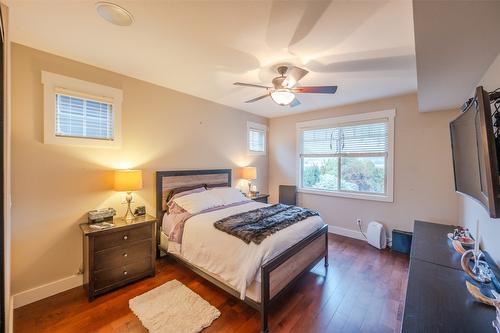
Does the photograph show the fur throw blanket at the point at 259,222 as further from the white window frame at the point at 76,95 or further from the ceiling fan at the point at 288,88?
the white window frame at the point at 76,95

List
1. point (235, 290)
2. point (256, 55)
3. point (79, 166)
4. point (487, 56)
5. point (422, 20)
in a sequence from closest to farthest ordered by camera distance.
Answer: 1. point (422, 20)
2. point (487, 56)
3. point (235, 290)
4. point (256, 55)
5. point (79, 166)

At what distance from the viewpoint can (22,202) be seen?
2125 mm

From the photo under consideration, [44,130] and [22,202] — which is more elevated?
[44,130]

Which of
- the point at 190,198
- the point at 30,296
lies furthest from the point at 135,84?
the point at 30,296

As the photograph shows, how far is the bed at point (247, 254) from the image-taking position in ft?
6.21

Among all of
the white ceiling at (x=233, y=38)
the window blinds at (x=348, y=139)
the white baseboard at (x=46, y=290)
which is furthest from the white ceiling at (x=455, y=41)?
the white baseboard at (x=46, y=290)

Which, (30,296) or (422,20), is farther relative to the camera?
(30,296)

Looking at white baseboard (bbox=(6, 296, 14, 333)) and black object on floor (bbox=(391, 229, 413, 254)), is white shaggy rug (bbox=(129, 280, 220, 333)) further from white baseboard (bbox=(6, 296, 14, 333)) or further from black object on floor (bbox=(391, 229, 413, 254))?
black object on floor (bbox=(391, 229, 413, 254))

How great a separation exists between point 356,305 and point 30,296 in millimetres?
3389

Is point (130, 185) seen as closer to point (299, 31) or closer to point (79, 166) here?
point (79, 166)

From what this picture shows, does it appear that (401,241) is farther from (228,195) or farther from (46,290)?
(46,290)

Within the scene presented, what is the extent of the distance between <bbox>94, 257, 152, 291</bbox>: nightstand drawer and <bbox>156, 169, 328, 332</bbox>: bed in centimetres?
36

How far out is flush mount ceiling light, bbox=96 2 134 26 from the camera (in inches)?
62.8

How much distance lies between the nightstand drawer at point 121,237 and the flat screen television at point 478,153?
3024mm
